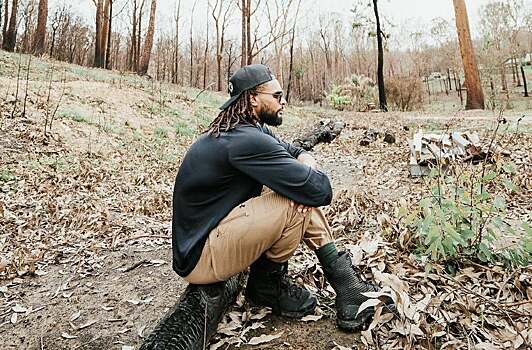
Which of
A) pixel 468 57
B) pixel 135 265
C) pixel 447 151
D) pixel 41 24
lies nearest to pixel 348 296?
pixel 135 265

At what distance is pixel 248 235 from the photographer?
174 centimetres

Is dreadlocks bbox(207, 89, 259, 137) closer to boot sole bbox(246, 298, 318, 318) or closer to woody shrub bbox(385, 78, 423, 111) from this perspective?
boot sole bbox(246, 298, 318, 318)

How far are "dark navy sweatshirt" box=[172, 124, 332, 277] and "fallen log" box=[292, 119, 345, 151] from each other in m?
5.59

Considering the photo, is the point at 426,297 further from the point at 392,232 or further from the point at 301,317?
the point at 392,232

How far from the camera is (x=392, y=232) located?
274cm

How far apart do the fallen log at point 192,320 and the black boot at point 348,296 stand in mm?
540

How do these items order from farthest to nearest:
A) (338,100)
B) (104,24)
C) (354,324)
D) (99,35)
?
(338,100), (104,24), (99,35), (354,324)

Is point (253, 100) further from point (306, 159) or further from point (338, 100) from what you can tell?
point (338, 100)

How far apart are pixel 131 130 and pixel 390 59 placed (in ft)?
91.6

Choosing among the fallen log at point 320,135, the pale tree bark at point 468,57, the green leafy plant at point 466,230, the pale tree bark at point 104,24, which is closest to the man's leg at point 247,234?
the green leafy plant at point 466,230

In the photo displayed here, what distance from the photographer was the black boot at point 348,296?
1.88 metres

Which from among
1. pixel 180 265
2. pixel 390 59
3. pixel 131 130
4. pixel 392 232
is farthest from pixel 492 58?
pixel 180 265

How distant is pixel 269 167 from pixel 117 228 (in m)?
2.53

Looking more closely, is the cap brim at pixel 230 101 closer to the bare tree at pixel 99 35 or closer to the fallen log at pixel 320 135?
the fallen log at pixel 320 135
